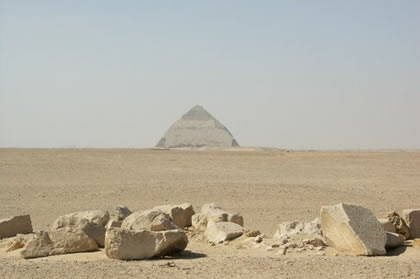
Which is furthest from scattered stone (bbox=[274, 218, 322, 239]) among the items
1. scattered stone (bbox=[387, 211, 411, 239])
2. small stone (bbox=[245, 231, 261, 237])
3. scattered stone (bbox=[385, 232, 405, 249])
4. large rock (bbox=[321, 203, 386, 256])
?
scattered stone (bbox=[387, 211, 411, 239])

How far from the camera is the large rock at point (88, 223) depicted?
980 centimetres

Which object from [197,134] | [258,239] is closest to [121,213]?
[258,239]

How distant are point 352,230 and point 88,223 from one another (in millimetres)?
4076

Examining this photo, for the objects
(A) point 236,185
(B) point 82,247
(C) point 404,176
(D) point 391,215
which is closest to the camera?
(B) point 82,247

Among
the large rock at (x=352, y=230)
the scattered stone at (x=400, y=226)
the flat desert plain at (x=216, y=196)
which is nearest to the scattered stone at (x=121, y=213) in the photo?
the flat desert plain at (x=216, y=196)

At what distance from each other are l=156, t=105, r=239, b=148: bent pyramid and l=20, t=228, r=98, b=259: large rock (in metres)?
159

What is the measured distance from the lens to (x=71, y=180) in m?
25.1

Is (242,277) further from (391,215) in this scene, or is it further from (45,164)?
(45,164)

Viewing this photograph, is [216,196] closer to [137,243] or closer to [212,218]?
[212,218]

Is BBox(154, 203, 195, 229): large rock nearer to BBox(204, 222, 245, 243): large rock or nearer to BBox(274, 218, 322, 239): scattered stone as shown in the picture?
BBox(204, 222, 245, 243): large rock

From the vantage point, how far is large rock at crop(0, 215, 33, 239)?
1141 cm

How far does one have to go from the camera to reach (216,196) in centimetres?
2038

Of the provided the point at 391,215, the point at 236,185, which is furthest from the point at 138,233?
the point at 236,185

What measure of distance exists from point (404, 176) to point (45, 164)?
688 inches
